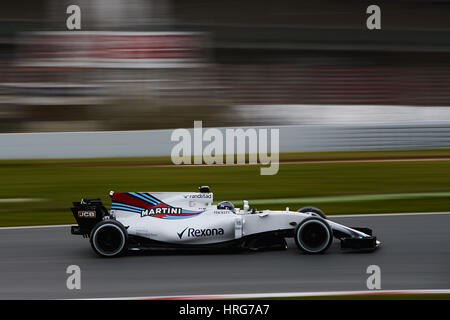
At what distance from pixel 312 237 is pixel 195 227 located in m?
1.14

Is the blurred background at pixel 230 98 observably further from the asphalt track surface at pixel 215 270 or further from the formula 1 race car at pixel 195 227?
the formula 1 race car at pixel 195 227

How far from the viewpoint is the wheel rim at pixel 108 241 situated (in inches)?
259

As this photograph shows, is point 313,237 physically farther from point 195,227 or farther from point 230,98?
point 230,98

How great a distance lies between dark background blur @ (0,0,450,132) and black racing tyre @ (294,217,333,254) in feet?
37.5

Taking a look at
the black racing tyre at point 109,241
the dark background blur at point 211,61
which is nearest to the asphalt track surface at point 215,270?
the black racing tyre at point 109,241

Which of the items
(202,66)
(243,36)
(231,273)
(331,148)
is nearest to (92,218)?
(231,273)

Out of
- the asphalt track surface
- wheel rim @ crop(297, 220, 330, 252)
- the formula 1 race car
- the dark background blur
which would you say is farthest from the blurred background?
wheel rim @ crop(297, 220, 330, 252)

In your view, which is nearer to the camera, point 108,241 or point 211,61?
point 108,241

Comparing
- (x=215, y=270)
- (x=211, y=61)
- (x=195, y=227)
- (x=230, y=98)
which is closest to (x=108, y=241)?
(x=195, y=227)

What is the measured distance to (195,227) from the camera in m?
6.56

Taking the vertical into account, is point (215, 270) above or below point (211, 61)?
below

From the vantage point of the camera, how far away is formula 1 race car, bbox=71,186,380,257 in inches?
256

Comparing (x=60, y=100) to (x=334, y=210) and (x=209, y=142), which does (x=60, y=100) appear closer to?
(x=209, y=142)

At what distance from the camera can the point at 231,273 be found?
6031mm
